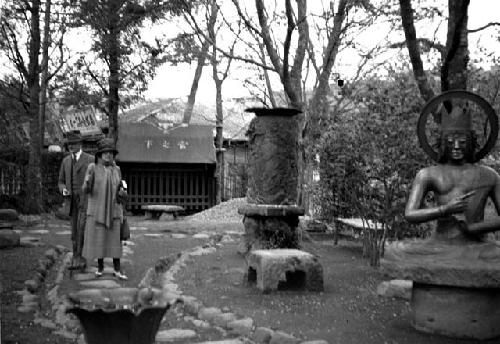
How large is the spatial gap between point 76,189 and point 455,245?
6321 millimetres

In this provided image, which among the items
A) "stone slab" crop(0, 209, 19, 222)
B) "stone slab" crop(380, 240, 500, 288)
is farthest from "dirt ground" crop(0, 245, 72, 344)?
"stone slab" crop(0, 209, 19, 222)

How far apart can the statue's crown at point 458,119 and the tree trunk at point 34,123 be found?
15.9 m

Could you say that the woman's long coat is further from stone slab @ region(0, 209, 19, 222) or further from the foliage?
stone slab @ region(0, 209, 19, 222)

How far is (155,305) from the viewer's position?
4.02m

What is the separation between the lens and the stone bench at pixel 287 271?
806 cm

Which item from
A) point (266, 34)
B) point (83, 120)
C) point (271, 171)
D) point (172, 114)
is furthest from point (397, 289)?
point (172, 114)

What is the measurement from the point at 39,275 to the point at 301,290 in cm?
401

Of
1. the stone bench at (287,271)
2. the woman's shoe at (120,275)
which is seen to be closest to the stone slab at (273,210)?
the stone bench at (287,271)

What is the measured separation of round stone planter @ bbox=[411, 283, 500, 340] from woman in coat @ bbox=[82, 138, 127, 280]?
4.81 metres

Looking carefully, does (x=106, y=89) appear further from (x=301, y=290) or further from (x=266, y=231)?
(x=301, y=290)

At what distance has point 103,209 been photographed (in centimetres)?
906

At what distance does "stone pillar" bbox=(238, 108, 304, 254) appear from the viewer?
10.6m

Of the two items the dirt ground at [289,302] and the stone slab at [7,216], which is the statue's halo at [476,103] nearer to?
the dirt ground at [289,302]

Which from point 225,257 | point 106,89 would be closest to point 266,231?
point 225,257
